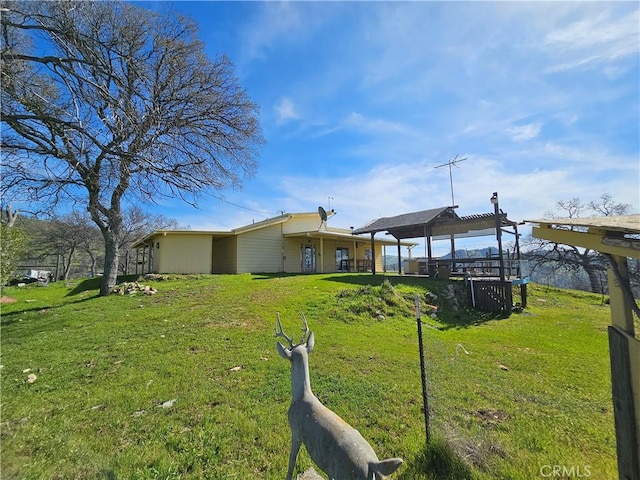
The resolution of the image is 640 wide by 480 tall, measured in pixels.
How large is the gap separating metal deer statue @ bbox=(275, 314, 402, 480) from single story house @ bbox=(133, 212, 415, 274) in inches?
595

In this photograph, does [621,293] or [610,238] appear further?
[621,293]

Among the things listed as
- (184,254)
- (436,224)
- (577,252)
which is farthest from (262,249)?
(577,252)

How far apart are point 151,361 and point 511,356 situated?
7336mm

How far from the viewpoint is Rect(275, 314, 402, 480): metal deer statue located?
1.53 meters

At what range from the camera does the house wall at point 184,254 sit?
1719cm

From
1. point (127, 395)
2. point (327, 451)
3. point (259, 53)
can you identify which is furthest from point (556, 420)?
point (259, 53)

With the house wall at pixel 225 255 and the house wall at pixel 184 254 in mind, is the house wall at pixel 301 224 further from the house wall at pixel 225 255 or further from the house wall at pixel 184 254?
the house wall at pixel 184 254

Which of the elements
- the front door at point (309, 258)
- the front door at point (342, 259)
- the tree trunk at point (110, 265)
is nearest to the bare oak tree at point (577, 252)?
the front door at point (342, 259)

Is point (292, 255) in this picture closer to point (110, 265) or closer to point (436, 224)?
point (436, 224)

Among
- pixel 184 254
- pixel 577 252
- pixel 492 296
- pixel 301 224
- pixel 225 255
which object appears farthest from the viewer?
pixel 577 252

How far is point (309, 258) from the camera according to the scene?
71.9 ft

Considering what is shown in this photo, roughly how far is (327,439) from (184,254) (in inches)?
704

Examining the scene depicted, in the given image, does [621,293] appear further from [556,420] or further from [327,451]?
[556,420]

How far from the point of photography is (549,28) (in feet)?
18.2
